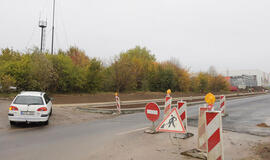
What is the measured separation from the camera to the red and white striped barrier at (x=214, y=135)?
4672mm

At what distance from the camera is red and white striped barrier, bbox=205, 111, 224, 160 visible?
4.67m

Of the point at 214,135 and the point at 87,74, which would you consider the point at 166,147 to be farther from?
the point at 87,74

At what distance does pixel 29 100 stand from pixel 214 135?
27.7 ft

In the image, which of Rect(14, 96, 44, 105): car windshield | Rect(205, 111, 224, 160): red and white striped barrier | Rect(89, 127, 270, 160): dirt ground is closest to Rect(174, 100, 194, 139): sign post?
Rect(89, 127, 270, 160): dirt ground

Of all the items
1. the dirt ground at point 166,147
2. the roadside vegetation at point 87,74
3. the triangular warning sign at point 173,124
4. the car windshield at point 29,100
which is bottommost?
the dirt ground at point 166,147

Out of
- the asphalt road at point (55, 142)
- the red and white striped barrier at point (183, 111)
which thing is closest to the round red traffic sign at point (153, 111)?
the red and white striped barrier at point (183, 111)

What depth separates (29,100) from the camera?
1007cm

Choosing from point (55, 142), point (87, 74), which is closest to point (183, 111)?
point (55, 142)

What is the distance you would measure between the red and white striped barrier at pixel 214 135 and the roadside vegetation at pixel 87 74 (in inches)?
875

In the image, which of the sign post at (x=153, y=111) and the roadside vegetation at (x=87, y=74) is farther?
the roadside vegetation at (x=87, y=74)

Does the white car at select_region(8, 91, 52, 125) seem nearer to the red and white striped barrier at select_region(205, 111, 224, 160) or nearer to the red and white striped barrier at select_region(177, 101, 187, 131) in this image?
the red and white striped barrier at select_region(177, 101, 187, 131)

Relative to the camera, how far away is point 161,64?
44.2m

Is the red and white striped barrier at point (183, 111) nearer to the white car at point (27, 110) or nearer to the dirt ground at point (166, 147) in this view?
the dirt ground at point (166, 147)

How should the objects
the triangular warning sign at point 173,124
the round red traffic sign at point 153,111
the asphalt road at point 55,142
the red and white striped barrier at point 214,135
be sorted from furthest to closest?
the round red traffic sign at point 153,111 < the triangular warning sign at point 173,124 < the asphalt road at point 55,142 < the red and white striped barrier at point 214,135
